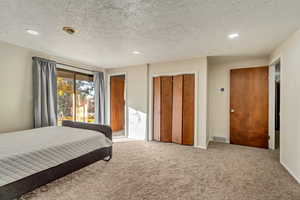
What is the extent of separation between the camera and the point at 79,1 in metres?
1.59

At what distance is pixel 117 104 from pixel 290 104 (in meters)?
4.85

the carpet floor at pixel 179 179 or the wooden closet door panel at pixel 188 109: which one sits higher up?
the wooden closet door panel at pixel 188 109

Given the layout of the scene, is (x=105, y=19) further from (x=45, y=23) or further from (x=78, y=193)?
(x=78, y=193)

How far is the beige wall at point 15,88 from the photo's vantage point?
2.80m

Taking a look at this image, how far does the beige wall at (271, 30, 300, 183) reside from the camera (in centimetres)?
A: 219

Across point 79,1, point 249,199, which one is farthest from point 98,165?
point 79,1

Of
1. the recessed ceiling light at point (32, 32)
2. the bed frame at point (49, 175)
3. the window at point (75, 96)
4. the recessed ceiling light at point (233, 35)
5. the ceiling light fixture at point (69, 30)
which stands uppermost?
the recessed ceiling light at point (32, 32)

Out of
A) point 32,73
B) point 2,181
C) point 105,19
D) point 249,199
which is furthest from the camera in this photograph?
point 32,73

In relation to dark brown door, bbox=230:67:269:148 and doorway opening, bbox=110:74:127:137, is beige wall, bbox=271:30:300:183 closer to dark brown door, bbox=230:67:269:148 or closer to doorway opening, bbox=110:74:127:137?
dark brown door, bbox=230:67:269:148

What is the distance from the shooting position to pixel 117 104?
5598 millimetres

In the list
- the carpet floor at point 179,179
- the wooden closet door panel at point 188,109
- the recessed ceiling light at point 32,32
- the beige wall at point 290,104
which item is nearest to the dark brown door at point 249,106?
the carpet floor at point 179,179

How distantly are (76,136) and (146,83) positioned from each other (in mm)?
2565

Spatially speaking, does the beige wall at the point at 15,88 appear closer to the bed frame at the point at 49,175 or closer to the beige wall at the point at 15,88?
the beige wall at the point at 15,88

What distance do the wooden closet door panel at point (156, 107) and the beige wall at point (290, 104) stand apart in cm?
272
